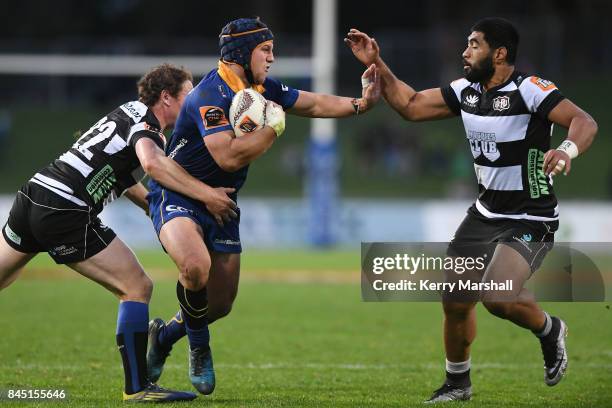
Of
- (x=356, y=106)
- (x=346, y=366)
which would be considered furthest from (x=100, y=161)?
(x=346, y=366)

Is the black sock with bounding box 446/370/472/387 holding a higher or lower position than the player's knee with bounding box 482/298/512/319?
lower

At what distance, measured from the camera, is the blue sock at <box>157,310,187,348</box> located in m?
7.25

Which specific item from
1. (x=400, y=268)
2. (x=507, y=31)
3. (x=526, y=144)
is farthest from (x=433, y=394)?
(x=507, y=31)

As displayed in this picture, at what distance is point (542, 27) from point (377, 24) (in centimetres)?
674

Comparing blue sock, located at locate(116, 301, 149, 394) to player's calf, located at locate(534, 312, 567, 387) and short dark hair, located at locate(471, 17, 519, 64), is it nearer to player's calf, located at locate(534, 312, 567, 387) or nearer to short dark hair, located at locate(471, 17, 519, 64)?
player's calf, located at locate(534, 312, 567, 387)

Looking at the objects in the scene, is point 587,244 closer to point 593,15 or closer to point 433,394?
point 433,394

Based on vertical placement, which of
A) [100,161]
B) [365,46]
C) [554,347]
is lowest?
[554,347]

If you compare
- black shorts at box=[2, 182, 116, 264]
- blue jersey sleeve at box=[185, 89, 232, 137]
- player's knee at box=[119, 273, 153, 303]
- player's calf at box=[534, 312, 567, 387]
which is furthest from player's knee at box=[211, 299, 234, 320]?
player's calf at box=[534, 312, 567, 387]

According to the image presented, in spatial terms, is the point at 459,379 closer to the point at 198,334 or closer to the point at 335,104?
the point at 198,334

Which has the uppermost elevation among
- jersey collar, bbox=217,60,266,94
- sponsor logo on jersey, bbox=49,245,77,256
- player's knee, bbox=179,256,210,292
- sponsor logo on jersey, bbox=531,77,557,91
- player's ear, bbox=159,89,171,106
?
jersey collar, bbox=217,60,266,94

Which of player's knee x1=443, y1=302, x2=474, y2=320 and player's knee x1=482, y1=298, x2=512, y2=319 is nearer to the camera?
player's knee x1=482, y1=298, x2=512, y2=319

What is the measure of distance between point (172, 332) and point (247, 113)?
1767 mm

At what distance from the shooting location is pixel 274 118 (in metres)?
6.50

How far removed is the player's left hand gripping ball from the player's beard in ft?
4.39
